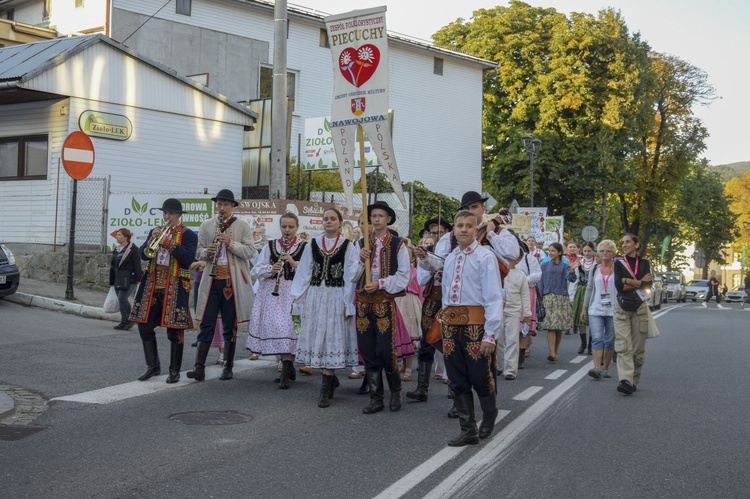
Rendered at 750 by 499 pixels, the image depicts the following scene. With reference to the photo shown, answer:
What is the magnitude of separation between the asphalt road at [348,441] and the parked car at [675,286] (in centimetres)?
4431

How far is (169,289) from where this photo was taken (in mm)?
9508

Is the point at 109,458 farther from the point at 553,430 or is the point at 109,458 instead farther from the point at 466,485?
the point at 553,430

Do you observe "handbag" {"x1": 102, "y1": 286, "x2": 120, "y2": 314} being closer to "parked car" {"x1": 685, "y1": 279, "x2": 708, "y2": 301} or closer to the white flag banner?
the white flag banner

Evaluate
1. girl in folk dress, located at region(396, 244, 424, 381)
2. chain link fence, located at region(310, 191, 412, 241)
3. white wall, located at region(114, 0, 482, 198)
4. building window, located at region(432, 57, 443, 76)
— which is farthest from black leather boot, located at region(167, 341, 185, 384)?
building window, located at region(432, 57, 443, 76)

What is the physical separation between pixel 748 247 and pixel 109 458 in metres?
91.3

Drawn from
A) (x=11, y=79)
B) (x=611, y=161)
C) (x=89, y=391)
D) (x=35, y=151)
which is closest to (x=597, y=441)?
(x=89, y=391)

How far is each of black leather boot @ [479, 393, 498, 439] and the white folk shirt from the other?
0.56 metres

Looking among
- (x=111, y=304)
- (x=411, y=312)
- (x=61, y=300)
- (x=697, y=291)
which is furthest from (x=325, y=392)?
(x=697, y=291)

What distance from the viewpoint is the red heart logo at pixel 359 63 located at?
8953 millimetres

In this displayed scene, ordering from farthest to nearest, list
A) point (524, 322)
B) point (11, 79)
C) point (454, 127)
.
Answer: point (454, 127)
point (11, 79)
point (524, 322)

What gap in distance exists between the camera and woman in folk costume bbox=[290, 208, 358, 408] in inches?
343

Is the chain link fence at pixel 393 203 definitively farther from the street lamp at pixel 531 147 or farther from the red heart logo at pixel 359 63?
the red heart logo at pixel 359 63

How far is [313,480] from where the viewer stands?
226 inches

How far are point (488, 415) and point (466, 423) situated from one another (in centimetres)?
32
